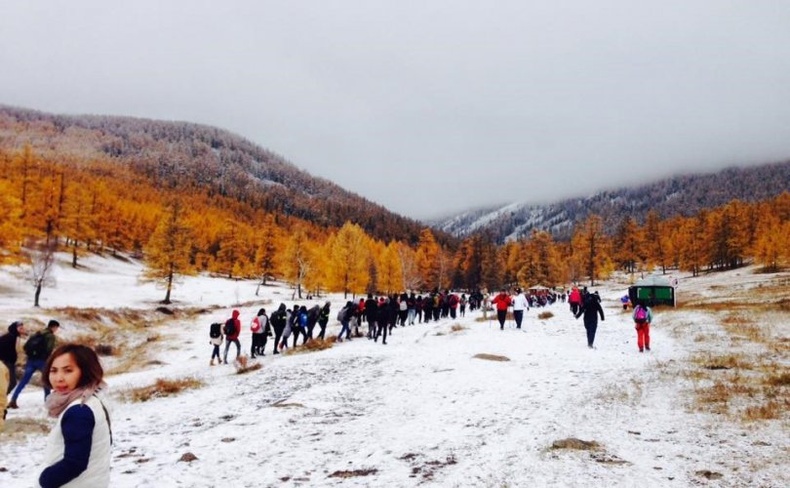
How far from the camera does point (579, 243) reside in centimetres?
9875

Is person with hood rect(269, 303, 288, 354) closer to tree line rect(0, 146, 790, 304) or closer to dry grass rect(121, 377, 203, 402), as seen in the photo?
dry grass rect(121, 377, 203, 402)

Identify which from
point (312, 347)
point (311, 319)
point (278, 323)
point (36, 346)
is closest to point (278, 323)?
point (278, 323)

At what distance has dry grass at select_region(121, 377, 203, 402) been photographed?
13.1 m

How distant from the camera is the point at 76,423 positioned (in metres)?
3.09

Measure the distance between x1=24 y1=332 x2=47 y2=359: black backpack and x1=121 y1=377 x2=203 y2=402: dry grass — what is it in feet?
7.61

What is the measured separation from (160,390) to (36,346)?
10.7ft

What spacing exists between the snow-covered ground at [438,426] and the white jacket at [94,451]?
3.51 metres

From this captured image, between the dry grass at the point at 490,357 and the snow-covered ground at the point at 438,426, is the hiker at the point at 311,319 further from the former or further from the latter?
the dry grass at the point at 490,357

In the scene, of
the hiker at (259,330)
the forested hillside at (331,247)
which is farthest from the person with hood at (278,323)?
the forested hillside at (331,247)

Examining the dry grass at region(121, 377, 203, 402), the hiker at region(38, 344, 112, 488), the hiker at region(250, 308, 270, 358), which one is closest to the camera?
the hiker at region(38, 344, 112, 488)

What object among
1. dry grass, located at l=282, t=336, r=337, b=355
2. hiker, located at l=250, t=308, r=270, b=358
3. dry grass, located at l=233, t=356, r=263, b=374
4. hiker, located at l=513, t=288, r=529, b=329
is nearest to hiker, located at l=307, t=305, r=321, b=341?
dry grass, located at l=282, t=336, r=337, b=355

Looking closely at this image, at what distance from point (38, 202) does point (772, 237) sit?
9625 centimetres

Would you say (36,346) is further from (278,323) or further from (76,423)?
(76,423)

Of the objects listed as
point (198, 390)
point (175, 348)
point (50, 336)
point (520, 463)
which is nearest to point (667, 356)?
point (520, 463)
